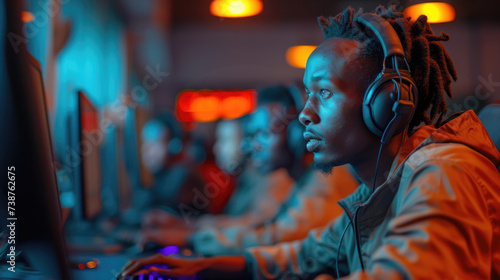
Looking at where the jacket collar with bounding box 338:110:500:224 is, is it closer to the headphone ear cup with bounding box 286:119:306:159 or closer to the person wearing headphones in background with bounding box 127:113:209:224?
the headphone ear cup with bounding box 286:119:306:159

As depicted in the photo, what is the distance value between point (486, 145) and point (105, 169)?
1549mm

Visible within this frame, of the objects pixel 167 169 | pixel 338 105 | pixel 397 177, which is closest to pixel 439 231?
pixel 397 177

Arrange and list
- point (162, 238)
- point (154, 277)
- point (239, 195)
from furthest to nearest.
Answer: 1. point (239, 195)
2. point (162, 238)
3. point (154, 277)

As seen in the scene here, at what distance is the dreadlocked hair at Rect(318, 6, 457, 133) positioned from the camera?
2.22 feet

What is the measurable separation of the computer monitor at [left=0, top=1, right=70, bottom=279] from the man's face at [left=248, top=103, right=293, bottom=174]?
106cm

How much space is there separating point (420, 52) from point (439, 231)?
318mm

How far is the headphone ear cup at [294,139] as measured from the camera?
5.26ft

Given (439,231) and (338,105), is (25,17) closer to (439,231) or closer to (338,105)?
(338,105)

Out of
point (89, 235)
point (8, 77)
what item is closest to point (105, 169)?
point (89, 235)

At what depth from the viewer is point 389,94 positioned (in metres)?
0.62

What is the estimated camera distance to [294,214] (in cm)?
146

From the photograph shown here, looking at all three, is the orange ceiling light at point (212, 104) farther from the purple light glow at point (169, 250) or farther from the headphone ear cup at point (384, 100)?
the headphone ear cup at point (384, 100)

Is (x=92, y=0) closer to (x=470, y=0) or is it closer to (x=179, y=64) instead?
(x=179, y=64)

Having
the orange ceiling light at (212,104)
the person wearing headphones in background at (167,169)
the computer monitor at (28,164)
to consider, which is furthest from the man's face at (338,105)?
the orange ceiling light at (212,104)
